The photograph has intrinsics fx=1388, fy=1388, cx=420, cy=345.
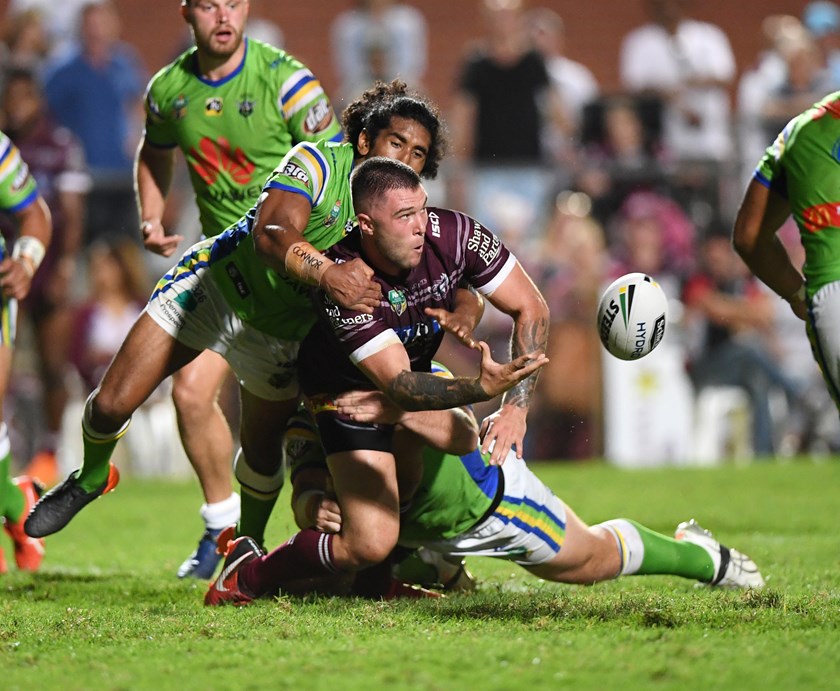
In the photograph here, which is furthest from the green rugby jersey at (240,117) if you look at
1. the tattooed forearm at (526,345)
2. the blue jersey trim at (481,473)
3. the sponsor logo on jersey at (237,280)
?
the blue jersey trim at (481,473)

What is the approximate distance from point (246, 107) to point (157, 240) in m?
0.81

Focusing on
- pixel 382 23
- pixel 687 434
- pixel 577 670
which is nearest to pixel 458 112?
pixel 382 23

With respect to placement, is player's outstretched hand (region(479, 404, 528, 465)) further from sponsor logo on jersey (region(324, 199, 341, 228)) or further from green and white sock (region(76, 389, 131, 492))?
green and white sock (region(76, 389, 131, 492))

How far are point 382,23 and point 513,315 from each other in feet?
31.5

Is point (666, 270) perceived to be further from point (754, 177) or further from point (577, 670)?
point (577, 670)

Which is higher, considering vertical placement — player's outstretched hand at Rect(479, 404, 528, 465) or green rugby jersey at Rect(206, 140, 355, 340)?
green rugby jersey at Rect(206, 140, 355, 340)

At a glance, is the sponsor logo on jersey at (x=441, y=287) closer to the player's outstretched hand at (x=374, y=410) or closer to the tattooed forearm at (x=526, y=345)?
the tattooed forearm at (x=526, y=345)

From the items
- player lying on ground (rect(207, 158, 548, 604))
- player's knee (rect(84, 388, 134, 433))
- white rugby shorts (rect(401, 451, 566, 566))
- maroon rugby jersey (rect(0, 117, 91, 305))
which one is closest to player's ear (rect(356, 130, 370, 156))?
player lying on ground (rect(207, 158, 548, 604))

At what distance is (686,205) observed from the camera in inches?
524

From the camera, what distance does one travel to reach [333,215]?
5.71 meters

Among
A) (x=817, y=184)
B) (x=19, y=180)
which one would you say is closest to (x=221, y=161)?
(x=19, y=180)

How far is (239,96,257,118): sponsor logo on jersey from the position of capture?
22.6 feet

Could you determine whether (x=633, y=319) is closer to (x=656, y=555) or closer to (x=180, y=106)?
(x=656, y=555)

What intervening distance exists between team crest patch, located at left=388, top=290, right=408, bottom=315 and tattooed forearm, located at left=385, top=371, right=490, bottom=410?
0.36 metres
